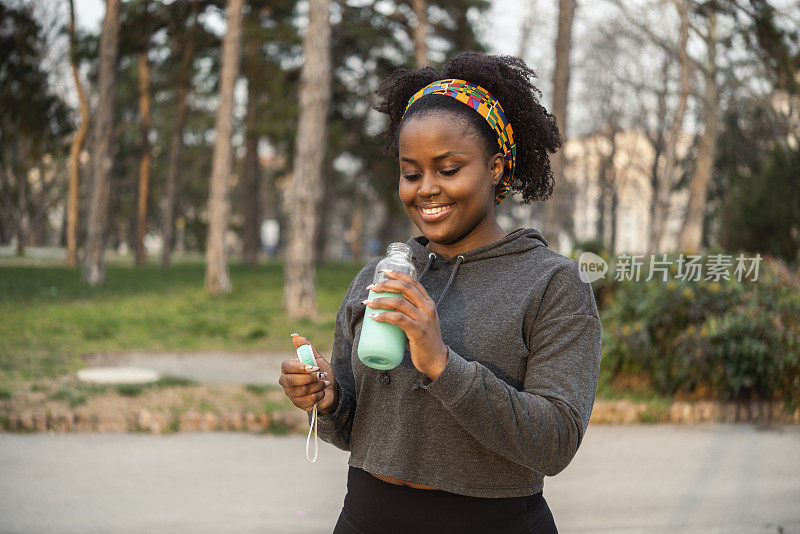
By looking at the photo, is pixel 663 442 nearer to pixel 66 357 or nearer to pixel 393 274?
pixel 393 274

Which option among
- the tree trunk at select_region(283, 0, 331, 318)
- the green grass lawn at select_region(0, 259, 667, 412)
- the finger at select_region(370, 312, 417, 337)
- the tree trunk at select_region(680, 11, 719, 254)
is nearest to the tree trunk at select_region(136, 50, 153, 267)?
the green grass lawn at select_region(0, 259, 667, 412)

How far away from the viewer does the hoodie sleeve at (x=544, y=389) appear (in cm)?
145

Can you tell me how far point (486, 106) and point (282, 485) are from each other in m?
3.89

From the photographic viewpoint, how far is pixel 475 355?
1658mm

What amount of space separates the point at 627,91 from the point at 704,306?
29142 mm

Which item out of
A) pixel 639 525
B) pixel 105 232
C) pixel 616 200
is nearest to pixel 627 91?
Result: pixel 616 200

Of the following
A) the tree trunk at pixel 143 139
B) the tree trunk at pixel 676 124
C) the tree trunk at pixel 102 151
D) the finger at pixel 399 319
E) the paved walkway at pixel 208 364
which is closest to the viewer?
the finger at pixel 399 319

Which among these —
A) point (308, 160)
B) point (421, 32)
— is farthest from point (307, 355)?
point (421, 32)

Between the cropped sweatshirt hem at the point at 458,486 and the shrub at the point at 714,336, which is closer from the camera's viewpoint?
the cropped sweatshirt hem at the point at 458,486

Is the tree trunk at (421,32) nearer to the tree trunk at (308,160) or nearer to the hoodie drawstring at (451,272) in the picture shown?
the tree trunk at (308,160)

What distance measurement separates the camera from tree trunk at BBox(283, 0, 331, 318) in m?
12.8

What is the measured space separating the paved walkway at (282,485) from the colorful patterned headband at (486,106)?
313 cm

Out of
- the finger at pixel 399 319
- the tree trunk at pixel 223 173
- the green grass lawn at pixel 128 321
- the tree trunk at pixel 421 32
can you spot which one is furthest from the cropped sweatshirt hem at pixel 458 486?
the tree trunk at pixel 421 32

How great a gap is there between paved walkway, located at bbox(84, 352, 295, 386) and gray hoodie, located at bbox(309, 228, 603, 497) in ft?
21.7
